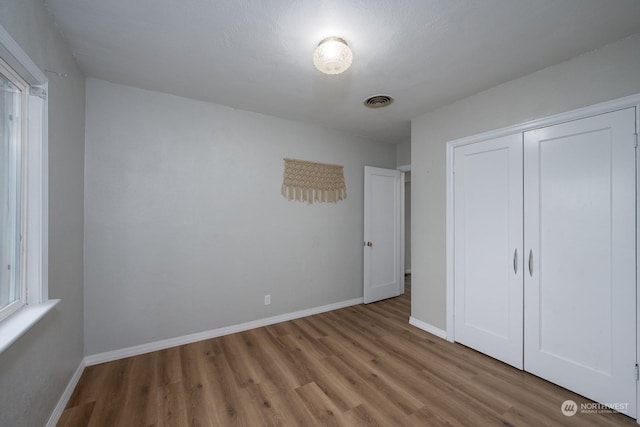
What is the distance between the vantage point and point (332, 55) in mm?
1592

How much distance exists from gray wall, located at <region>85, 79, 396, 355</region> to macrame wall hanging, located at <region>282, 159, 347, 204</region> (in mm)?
98

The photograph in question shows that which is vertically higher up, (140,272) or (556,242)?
(556,242)

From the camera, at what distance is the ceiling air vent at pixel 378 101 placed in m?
2.61

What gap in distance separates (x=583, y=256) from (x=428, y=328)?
5.30 feet

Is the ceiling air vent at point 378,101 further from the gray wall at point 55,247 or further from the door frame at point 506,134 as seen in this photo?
the gray wall at point 55,247

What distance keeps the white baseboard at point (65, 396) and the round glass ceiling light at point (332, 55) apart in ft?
9.23

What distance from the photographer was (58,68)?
168 cm

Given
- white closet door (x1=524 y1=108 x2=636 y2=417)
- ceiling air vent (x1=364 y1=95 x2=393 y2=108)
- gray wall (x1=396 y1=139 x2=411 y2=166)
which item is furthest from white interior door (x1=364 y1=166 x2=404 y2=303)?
white closet door (x1=524 y1=108 x2=636 y2=417)

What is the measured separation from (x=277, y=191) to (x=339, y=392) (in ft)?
7.16

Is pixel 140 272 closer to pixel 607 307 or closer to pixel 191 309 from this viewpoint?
pixel 191 309

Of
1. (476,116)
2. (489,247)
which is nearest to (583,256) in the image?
(489,247)

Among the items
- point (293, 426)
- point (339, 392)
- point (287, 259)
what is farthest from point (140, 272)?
point (339, 392)

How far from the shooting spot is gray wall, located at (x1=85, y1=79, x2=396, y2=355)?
229 cm

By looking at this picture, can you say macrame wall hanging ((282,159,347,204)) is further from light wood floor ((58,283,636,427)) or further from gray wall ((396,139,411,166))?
light wood floor ((58,283,636,427))
